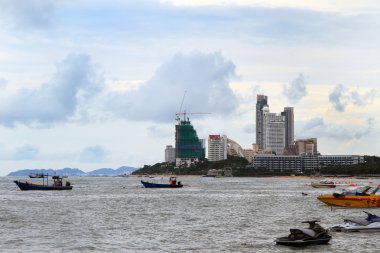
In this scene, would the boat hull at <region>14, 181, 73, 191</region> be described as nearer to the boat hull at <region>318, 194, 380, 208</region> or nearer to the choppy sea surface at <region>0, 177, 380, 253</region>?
the choppy sea surface at <region>0, 177, 380, 253</region>

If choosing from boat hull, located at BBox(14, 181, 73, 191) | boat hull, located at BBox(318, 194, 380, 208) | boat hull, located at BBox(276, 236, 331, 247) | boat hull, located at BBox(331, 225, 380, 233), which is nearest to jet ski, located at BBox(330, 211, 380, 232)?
boat hull, located at BBox(331, 225, 380, 233)

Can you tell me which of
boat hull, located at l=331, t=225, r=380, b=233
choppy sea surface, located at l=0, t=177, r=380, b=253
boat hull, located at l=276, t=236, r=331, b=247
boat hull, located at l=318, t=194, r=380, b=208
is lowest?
choppy sea surface, located at l=0, t=177, r=380, b=253

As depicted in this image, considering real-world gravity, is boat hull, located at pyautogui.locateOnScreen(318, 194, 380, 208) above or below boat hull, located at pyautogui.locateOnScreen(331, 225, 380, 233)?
above

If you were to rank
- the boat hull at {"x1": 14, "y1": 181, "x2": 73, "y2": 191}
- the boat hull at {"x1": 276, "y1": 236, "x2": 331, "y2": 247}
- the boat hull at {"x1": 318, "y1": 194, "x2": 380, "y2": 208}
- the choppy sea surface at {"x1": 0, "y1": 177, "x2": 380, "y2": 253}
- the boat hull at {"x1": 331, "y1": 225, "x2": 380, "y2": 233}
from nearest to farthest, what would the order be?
1. the boat hull at {"x1": 276, "y1": 236, "x2": 331, "y2": 247}
2. the choppy sea surface at {"x1": 0, "y1": 177, "x2": 380, "y2": 253}
3. the boat hull at {"x1": 331, "y1": 225, "x2": 380, "y2": 233}
4. the boat hull at {"x1": 318, "y1": 194, "x2": 380, "y2": 208}
5. the boat hull at {"x1": 14, "y1": 181, "x2": 73, "y2": 191}

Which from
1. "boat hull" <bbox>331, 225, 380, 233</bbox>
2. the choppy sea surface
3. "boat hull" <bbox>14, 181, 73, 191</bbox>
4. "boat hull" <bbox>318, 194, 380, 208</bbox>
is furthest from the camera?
"boat hull" <bbox>14, 181, 73, 191</bbox>

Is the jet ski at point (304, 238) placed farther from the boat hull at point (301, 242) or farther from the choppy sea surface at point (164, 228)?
the choppy sea surface at point (164, 228)

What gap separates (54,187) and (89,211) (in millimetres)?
89460

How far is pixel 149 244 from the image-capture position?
2464 inches

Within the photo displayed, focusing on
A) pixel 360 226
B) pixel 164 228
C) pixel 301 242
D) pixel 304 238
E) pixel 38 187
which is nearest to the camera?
pixel 301 242

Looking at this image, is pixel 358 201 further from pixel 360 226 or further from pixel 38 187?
pixel 38 187

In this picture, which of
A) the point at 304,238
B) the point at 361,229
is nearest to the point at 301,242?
the point at 304,238

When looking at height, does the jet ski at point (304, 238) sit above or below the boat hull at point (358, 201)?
below

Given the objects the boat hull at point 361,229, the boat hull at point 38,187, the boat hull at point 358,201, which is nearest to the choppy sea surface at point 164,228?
the boat hull at point 361,229

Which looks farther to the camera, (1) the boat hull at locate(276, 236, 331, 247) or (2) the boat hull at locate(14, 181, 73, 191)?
(2) the boat hull at locate(14, 181, 73, 191)
